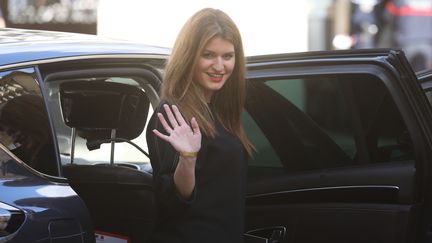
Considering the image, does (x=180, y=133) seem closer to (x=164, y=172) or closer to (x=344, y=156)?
(x=164, y=172)

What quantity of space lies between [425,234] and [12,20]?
555cm

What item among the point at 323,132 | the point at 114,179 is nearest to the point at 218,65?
the point at 114,179

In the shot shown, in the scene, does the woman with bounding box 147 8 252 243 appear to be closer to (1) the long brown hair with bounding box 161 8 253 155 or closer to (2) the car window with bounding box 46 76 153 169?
(1) the long brown hair with bounding box 161 8 253 155

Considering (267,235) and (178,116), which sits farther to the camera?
(267,235)

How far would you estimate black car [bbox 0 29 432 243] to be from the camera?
2895 millimetres

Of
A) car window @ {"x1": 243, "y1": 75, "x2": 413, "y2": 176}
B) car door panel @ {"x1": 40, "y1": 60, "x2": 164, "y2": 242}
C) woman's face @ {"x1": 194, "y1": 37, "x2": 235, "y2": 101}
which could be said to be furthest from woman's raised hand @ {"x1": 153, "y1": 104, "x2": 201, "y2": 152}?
car window @ {"x1": 243, "y1": 75, "x2": 413, "y2": 176}

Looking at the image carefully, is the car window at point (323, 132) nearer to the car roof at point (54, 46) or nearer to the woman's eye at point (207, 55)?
the car roof at point (54, 46)

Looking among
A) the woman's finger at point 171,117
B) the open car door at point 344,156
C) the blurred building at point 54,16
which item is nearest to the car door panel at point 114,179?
the open car door at point 344,156

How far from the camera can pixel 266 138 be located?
13.1ft

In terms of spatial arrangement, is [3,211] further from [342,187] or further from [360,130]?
[360,130]

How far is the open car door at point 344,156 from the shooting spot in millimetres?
3432

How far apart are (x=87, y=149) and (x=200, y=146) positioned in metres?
1.49

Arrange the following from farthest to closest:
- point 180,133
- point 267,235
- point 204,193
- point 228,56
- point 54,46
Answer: point 267,235 < point 54,46 < point 228,56 < point 204,193 < point 180,133

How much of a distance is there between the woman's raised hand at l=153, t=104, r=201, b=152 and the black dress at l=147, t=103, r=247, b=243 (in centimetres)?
7
